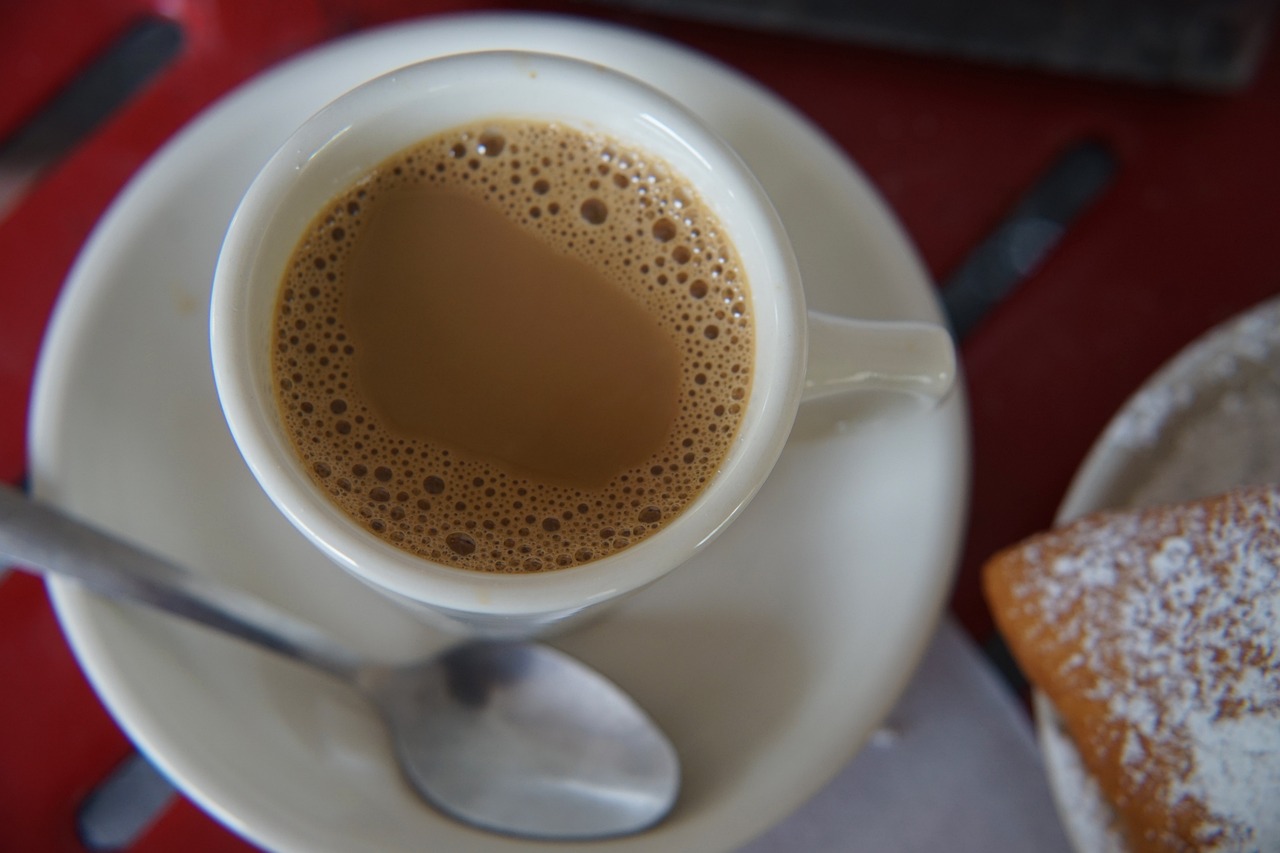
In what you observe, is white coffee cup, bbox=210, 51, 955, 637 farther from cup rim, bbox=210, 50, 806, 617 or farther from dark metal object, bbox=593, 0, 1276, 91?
dark metal object, bbox=593, 0, 1276, 91

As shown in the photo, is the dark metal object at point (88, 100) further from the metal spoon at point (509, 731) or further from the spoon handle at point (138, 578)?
the metal spoon at point (509, 731)

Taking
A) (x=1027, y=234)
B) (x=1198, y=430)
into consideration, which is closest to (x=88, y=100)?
(x=1027, y=234)

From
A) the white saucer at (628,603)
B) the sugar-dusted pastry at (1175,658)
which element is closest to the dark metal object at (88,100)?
the white saucer at (628,603)

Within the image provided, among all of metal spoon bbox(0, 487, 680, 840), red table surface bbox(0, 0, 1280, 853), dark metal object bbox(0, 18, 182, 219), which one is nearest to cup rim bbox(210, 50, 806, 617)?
metal spoon bbox(0, 487, 680, 840)

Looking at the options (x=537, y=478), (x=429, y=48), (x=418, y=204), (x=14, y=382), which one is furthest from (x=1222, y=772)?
(x=14, y=382)

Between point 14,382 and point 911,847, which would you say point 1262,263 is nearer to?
point 911,847

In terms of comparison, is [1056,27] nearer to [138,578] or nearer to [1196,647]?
[1196,647]
